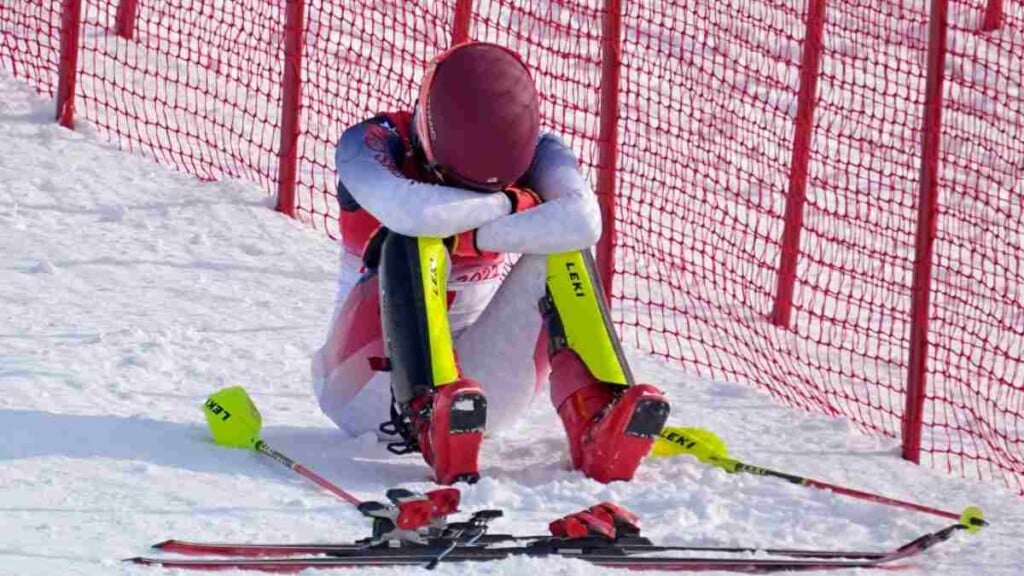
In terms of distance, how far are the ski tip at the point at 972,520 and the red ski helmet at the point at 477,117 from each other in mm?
1470

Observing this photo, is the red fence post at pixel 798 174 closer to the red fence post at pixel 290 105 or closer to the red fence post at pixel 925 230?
the red fence post at pixel 925 230

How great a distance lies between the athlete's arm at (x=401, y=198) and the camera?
5496mm

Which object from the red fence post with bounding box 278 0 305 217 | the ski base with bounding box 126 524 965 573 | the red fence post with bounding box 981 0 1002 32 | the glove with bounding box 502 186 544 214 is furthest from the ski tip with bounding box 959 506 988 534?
the red fence post with bounding box 981 0 1002 32

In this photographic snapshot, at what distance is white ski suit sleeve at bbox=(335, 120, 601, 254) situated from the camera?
5.50m

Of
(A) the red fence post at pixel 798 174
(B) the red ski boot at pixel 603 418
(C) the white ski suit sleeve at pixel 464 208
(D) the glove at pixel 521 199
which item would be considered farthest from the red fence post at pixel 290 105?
(B) the red ski boot at pixel 603 418

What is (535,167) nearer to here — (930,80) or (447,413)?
(447,413)

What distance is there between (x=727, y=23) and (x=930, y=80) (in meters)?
5.86

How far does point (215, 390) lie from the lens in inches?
247

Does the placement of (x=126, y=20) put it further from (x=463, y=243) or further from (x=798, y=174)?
(x=463, y=243)

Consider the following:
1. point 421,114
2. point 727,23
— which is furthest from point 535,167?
point 727,23

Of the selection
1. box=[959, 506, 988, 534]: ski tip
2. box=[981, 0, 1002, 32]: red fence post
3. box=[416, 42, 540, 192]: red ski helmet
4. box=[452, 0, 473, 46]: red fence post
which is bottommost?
box=[959, 506, 988, 534]: ski tip

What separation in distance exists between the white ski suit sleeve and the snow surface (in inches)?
24.7

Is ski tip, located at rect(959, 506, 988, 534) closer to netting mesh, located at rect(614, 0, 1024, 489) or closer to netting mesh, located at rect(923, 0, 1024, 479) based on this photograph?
netting mesh, located at rect(923, 0, 1024, 479)

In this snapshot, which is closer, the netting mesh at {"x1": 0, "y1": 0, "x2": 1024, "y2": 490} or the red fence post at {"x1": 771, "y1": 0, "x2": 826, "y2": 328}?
the netting mesh at {"x1": 0, "y1": 0, "x2": 1024, "y2": 490}
